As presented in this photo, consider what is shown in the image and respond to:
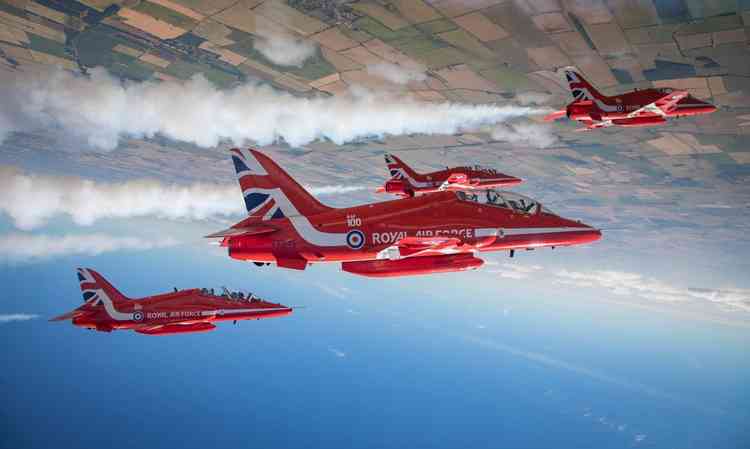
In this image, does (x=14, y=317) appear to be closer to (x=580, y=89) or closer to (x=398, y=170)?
(x=398, y=170)

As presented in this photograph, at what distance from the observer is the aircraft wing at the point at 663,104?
1108cm

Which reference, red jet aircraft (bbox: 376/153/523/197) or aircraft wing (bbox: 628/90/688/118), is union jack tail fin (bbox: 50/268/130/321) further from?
aircraft wing (bbox: 628/90/688/118)

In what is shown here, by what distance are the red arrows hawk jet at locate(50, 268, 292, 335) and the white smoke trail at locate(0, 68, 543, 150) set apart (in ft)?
28.4

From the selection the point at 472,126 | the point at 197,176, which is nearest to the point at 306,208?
the point at 472,126

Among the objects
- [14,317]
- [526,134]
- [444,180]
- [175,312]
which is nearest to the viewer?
[444,180]

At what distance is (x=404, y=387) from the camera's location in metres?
110

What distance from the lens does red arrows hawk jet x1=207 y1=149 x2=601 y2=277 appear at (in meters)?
8.34

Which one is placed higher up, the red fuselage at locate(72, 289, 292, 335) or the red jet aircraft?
the red jet aircraft


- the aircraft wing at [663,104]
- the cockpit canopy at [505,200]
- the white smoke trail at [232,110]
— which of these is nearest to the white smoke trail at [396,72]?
the white smoke trail at [232,110]

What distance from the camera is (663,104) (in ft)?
38.7

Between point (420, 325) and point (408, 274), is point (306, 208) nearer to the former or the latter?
point (408, 274)

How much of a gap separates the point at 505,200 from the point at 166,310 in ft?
58.1

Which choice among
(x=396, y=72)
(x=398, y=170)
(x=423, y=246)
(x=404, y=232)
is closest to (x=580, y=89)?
(x=396, y=72)

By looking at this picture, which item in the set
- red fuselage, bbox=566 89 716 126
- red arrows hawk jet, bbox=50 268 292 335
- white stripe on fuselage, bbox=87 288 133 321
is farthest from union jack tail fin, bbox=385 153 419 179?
white stripe on fuselage, bbox=87 288 133 321
